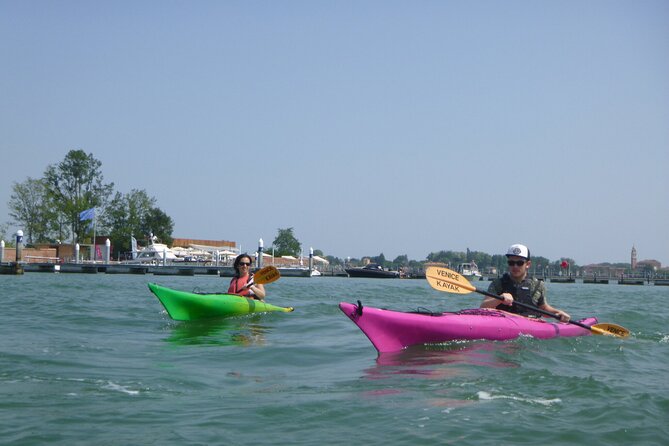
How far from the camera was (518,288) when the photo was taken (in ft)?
30.7

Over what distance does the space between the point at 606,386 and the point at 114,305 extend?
37.0 feet

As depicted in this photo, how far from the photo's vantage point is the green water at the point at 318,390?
4660 millimetres

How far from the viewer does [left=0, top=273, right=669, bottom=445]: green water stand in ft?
15.3

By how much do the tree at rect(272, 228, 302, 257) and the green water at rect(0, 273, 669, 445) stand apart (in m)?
75.0

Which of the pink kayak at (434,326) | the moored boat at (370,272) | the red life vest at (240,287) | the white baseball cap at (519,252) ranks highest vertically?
the white baseball cap at (519,252)

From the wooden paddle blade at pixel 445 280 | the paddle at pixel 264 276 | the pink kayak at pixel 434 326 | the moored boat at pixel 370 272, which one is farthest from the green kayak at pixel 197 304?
the moored boat at pixel 370 272

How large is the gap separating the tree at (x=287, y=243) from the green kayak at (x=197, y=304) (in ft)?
238

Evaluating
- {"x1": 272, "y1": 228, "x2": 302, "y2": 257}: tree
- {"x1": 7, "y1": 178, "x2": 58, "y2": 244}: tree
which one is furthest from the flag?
{"x1": 272, "y1": 228, "x2": 302, "y2": 257}: tree

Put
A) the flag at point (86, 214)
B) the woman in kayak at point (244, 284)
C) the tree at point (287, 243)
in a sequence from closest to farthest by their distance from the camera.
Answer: the woman in kayak at point (244, 284), the flag at point (86, 214), the tree at point (287, 243)

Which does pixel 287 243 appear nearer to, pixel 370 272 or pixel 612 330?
pixel 370 272

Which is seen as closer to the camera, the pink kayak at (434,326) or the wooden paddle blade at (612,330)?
the pink kayak at (434,326)

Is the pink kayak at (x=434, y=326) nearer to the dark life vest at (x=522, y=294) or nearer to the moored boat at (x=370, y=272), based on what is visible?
the dark life vest at (x=522, y=294)

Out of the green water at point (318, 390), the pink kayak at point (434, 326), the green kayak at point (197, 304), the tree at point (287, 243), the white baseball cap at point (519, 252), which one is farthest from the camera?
the tree at point (287, 243)

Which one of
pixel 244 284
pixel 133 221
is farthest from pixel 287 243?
pixel 244 284
